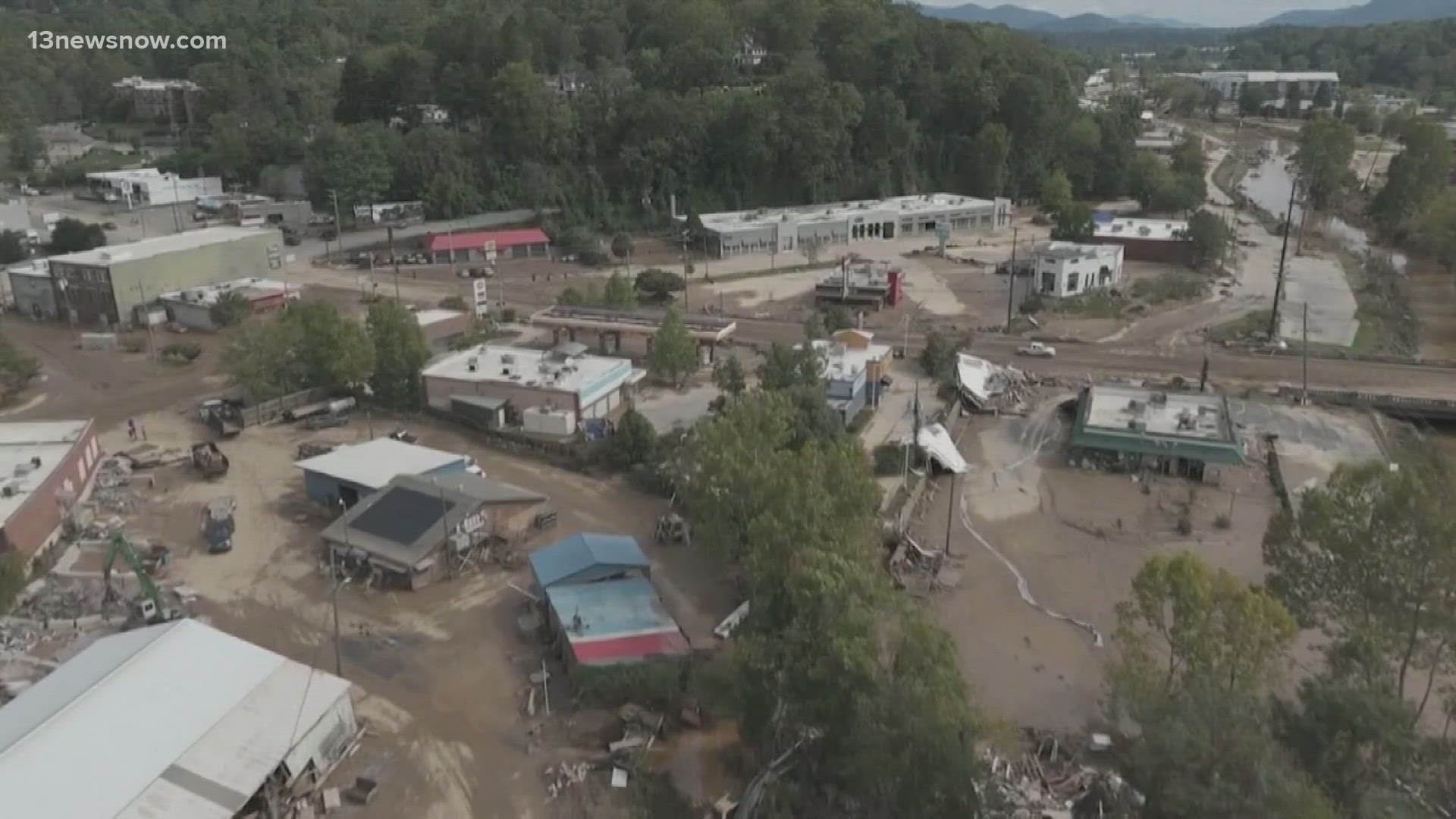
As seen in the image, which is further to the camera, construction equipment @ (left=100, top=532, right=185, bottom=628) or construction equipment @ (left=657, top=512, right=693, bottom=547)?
construction equipment @ (left=657, top=512, right=693, bottom=547)

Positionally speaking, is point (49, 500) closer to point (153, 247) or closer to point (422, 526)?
point (422, 526)

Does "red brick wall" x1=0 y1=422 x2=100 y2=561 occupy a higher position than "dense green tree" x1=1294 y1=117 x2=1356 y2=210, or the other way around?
"dense green tree" x1=1294 y1=117 x2=1356 y2=210

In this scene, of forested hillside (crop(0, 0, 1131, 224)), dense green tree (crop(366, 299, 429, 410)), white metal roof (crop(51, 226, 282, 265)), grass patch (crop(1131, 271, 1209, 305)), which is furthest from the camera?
forested hillside (crop(0, 0, 1131, 224))

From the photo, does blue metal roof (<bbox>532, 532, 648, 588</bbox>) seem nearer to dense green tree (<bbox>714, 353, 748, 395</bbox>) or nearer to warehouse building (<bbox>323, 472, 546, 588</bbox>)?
warehouse building (<bbox>323, 472, 546, 588</bbox>)

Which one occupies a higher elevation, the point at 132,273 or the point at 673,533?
the point at 132,273

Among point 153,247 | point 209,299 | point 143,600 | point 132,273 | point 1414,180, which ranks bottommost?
point 143,600

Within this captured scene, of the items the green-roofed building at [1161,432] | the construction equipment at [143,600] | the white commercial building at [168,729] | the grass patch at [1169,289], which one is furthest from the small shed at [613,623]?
the grass patch at [1169,289]

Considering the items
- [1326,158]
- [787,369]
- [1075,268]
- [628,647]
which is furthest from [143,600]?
[1326,158]

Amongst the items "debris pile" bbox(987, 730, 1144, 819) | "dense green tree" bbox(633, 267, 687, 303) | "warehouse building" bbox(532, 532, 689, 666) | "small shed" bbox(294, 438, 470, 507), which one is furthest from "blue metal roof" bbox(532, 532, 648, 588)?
"dense green tree" bbox(633, 267, 687, 303)
